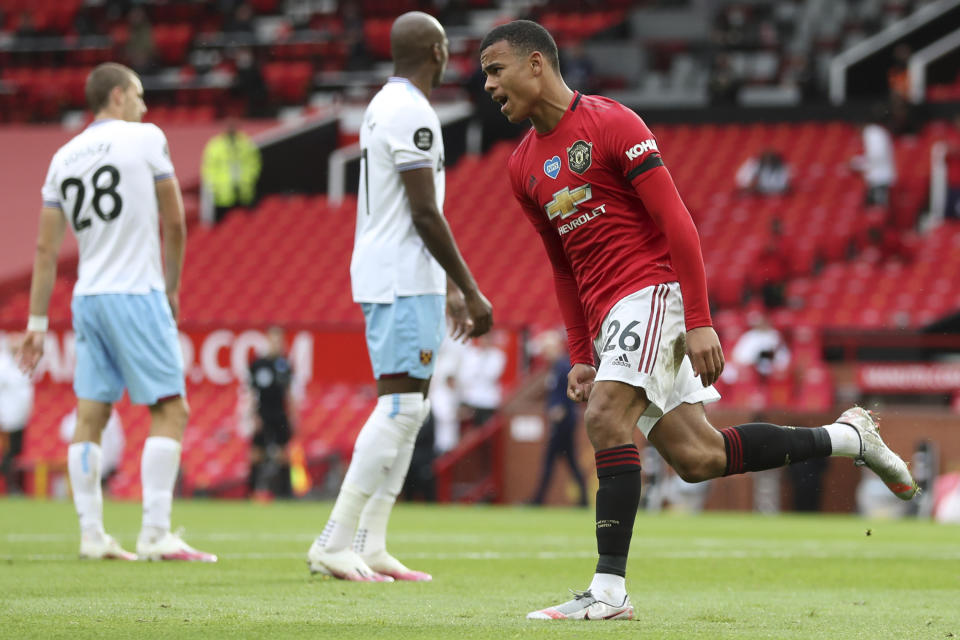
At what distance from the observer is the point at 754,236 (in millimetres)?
21516

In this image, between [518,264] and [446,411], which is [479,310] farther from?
[518,264]

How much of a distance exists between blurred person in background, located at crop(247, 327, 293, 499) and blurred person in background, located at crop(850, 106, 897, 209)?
837 cm

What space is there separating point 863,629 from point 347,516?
2.41 metres

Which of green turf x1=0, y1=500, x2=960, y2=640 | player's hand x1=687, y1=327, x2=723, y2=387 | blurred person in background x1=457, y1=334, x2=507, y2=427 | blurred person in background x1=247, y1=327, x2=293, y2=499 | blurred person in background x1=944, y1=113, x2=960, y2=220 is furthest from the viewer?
blurred person in background x1=944, y1=113, x2=960, y2=220

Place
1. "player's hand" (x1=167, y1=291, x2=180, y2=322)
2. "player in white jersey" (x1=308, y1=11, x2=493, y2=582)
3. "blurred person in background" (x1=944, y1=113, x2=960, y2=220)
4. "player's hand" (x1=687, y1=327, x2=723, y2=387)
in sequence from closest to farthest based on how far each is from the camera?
"player's hand" (x1=687, y1=327, x2=723, y2=387), "player in white jersey" (x1=308, y1=11, x2=493, y2=582), "player's hand" (x1=167, y1=291, x2=180, y2=322), "blurred person in background" (x1=944, y1=113, x2=960, y2=220)

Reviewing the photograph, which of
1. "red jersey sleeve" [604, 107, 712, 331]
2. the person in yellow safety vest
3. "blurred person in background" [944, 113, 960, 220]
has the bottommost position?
"red jersey sleeve" [604, 107, 712, 331]

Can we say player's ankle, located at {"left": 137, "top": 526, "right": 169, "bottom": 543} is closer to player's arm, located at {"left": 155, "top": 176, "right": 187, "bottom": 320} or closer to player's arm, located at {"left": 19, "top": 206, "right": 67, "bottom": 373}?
player's arm, located at {"left": 19, "top": 206, "right": 67, "bottom": 373}

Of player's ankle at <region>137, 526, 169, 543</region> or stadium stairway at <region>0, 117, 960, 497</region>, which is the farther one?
stadium stairway at <region>0, 117, 960, 497</region>

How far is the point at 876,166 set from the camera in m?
21.3

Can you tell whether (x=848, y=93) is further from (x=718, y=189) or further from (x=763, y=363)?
(x=763, y=363)

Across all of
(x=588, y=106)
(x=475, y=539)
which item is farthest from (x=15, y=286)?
(x=588, y=106)

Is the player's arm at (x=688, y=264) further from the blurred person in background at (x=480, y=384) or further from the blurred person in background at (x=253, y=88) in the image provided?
the blurred person in background at (x=253, y=88)

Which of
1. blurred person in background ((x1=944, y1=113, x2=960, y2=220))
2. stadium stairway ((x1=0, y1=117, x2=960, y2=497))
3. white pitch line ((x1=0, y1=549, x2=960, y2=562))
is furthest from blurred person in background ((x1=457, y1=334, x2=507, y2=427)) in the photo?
white pitch line ((x1=0, y1=549, x2=960, y2=562))

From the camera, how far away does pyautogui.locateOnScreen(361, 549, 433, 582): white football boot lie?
22.5 feet
